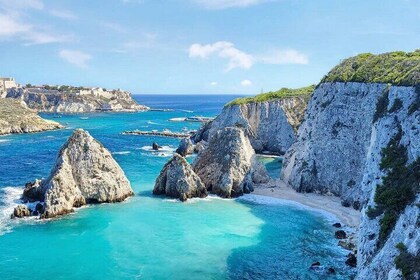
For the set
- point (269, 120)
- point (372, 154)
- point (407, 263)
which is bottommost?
point (407, 263)

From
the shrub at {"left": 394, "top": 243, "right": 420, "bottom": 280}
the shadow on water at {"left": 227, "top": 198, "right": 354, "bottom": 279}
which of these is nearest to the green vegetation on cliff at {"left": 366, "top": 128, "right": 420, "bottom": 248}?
the shrub at {"left": 394, "top": 243, "right": 420, "bottom": 280}

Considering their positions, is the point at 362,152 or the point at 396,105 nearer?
the point at 396,105

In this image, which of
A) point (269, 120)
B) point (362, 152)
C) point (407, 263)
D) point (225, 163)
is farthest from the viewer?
point (269, 120)

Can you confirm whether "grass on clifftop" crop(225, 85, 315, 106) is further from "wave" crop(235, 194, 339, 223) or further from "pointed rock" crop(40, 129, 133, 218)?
"pointed rock" crop(40, 129, 133, 218)

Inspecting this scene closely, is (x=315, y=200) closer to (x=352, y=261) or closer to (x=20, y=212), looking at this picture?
(x=352, y=261)

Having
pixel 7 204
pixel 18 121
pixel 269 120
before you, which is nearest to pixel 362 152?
pixel 7 204

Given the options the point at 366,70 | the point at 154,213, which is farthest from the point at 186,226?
the point at 366,70
